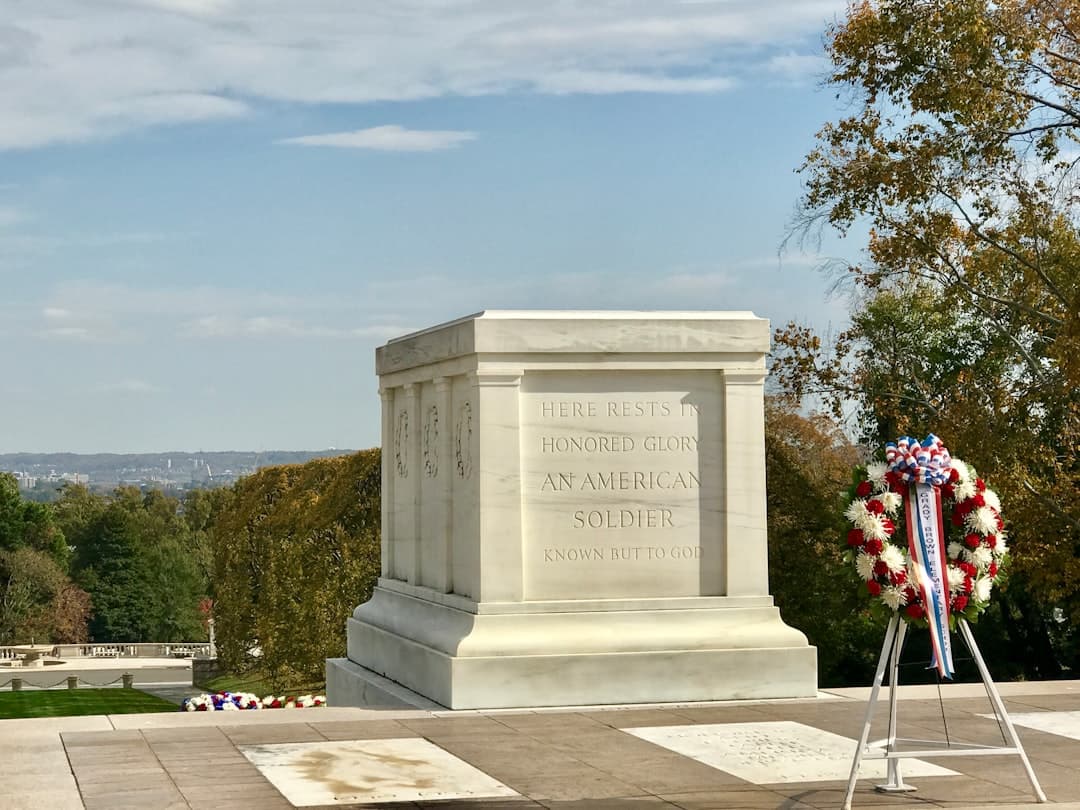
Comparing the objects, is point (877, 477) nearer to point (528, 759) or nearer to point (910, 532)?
point (910, 532)

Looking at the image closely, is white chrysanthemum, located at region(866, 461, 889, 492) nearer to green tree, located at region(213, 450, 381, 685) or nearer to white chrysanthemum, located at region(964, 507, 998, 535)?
white chrysanthemum, located at region(964, 507, 998, 535)

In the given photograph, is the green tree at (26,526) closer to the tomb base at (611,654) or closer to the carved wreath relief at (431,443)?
the carved wreath relief at (431,443)

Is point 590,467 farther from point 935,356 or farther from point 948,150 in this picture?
point 935,356

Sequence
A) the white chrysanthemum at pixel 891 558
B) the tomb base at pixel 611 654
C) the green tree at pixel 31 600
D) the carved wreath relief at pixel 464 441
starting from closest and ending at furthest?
the white chrysanthemum at pixel 891 558
the tomb base at pixel 611 654
the carved wreath relief at pixel 464 441
the green tree at pixel 31 600

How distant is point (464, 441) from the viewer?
14055mm

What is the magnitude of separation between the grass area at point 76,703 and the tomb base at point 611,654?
29.1 m

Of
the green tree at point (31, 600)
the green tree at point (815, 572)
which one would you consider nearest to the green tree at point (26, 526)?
the green tree at point (31, 600)

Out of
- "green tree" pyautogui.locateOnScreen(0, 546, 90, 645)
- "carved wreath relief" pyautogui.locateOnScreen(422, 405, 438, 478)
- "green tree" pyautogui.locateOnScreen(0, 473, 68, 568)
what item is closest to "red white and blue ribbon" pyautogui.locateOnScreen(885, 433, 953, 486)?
"carved wreath relief" pyautogui.locateOnScreen(422, 405, 438, 478)

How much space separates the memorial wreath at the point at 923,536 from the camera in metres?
8.83

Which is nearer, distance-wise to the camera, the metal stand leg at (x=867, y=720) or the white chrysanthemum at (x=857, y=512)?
the metal stand leg at (x=867, y=720)

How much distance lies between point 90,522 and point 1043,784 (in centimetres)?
10010

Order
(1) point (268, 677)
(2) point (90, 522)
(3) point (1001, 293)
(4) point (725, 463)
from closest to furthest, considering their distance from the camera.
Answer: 1. (4) point (725, 463)
2. (3) point (1001, 293)
3. (1) point (268, 677)
4. (2) point (90, 522)

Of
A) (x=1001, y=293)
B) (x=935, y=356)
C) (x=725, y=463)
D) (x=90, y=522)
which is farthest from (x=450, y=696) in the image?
(x=90, y=522)

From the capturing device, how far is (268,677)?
4328 cm
